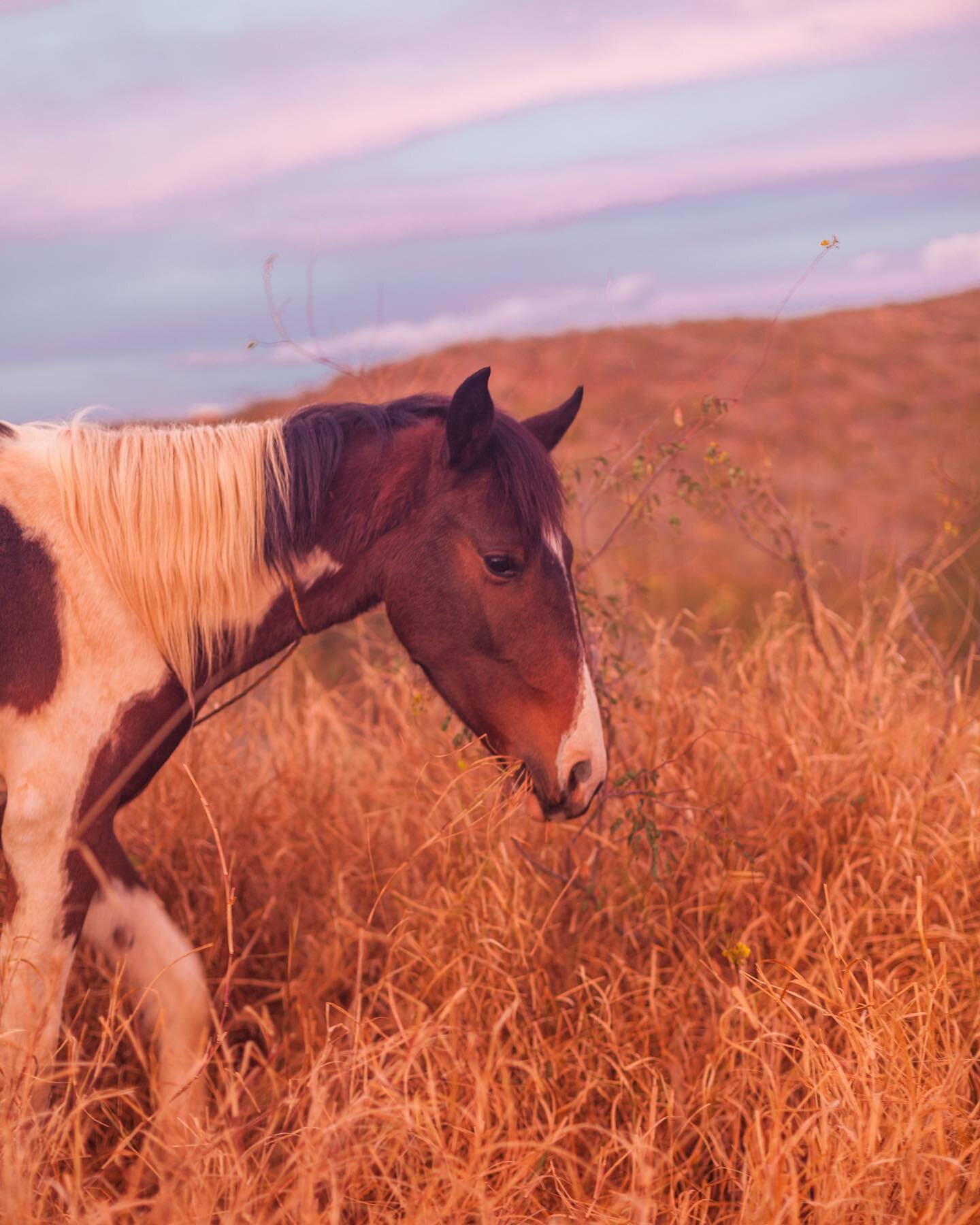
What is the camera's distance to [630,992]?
2820 millimetres

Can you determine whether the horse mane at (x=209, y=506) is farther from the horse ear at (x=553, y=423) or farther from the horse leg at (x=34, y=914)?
the horse leg at (x=34, y=914)

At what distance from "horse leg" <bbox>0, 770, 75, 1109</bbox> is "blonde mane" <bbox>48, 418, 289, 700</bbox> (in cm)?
46

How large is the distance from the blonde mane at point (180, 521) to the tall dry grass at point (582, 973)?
0.59 m

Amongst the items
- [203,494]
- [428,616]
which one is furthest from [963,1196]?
[203,494]

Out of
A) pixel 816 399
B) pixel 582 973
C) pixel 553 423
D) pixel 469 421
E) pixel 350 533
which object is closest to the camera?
pixel 469 421

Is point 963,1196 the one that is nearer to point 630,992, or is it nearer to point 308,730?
point 630,992

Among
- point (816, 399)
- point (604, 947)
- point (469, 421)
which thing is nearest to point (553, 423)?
point (469, 421)

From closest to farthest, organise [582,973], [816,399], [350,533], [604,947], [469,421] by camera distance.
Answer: [469,421] → [350,533] → [582,973] → [604,947] → [816,399]

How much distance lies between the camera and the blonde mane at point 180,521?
2.48 m

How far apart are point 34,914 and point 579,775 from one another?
1.40m

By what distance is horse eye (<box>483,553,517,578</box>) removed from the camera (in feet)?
8.30

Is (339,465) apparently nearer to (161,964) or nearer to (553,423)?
(553,423)

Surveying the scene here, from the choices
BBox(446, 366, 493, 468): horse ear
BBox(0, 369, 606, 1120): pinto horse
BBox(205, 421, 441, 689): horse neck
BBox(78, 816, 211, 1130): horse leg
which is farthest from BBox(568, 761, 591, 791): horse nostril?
BBox(78, 816, 211, 1130): horse leg

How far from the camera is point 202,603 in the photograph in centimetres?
254
